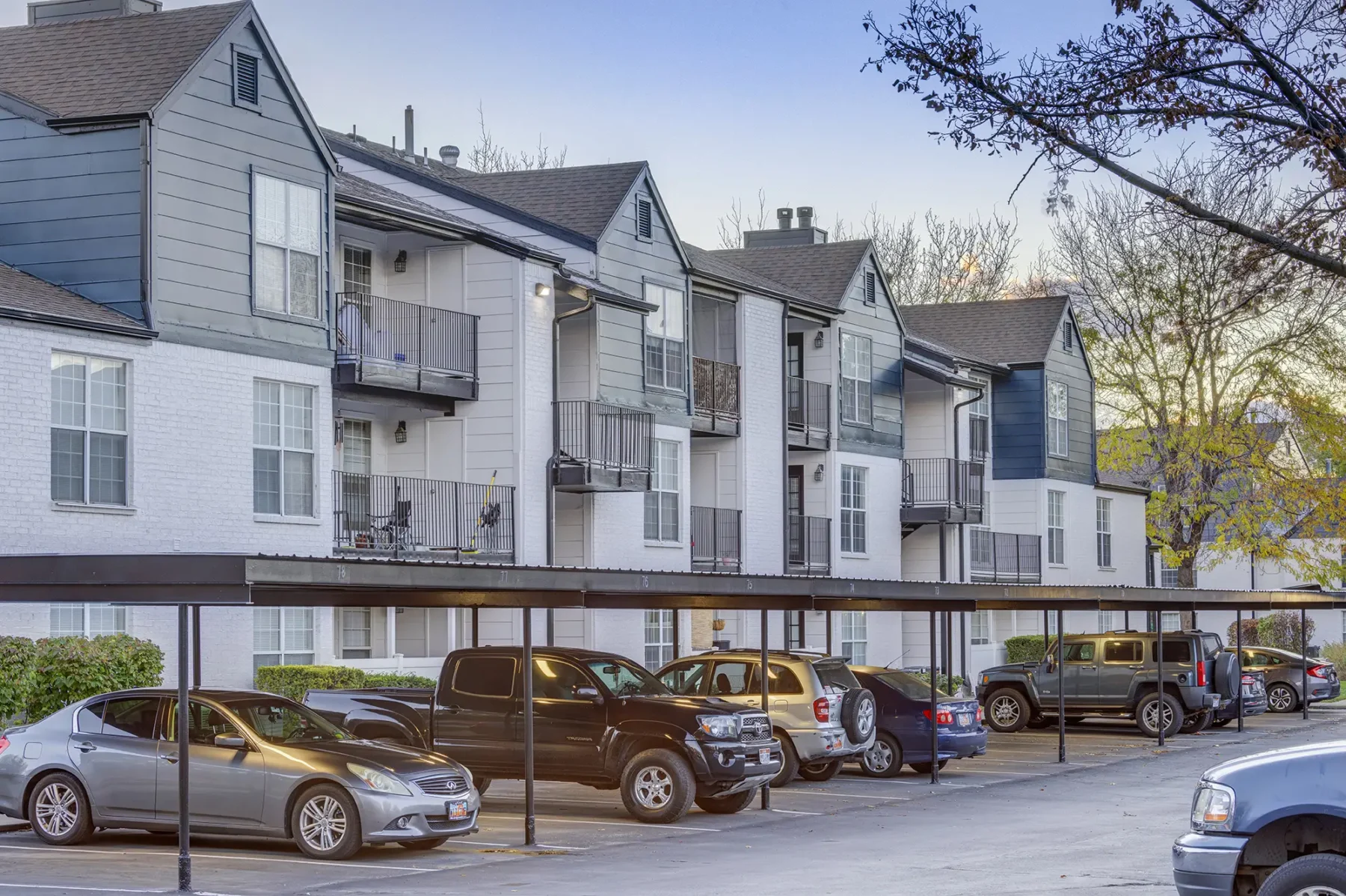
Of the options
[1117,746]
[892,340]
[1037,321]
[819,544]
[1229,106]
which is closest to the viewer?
[1229,106]

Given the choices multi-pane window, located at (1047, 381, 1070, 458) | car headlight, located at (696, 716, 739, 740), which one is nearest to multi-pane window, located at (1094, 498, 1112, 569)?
multi-pane window, located at (1047, 381, 1070, 458)

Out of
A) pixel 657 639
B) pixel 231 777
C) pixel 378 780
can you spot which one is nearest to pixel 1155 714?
pixel 657 639

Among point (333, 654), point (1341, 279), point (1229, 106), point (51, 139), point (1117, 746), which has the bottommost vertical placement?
point (1117, 746)

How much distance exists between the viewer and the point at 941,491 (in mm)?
43312

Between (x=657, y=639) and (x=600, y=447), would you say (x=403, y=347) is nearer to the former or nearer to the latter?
(x=600, y=447)

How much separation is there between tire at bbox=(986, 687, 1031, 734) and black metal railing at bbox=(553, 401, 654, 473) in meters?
8.31

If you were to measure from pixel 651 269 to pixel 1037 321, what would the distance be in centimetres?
1944

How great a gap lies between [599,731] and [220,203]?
8.98 metres

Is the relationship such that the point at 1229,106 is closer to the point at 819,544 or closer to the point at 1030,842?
the point at 1030,842

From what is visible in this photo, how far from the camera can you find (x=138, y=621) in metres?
22.1

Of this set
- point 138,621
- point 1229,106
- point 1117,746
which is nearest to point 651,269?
point 1117,746

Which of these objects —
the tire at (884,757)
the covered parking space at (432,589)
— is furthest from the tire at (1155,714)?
the tire at (884,757)

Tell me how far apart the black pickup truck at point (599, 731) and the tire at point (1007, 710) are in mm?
14504

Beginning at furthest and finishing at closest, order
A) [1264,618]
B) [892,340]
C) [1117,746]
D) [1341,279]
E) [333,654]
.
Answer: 1. [1264,618]
2. [892,340]
3. [1117,746]
4. [333,654]
5. [1341,279]
